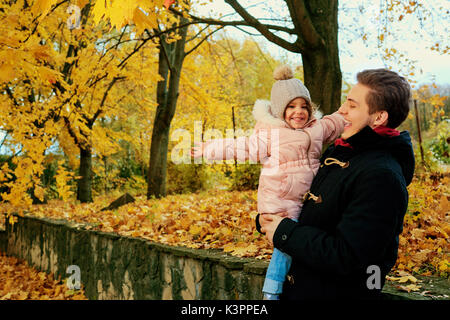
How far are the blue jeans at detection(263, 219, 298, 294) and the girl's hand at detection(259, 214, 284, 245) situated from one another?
0.60ft

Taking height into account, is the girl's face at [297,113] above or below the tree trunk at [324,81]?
below

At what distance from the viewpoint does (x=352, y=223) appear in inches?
54.2

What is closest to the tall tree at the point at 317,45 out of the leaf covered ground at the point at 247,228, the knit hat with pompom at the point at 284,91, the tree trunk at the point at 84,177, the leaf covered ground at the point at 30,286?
the leaf covered ground at the point at 247,228

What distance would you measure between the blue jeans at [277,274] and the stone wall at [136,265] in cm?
111

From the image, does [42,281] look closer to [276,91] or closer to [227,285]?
[227,285]

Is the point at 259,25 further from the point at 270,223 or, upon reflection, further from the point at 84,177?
the point at 84,177

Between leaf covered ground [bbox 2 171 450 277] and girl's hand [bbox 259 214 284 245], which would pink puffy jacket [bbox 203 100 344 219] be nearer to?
girl's hand [bbox 259 214 284 245]

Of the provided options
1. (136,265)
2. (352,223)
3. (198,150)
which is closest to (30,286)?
(136,265)

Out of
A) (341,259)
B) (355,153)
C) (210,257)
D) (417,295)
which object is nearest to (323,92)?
(210,257)

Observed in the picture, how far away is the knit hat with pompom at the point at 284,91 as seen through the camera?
2.12m

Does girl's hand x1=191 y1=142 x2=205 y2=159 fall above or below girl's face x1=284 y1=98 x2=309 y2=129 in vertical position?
below

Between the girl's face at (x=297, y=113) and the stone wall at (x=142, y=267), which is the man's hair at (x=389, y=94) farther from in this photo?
the stone wall at (x=142, y=267)

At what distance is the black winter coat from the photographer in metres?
1.37

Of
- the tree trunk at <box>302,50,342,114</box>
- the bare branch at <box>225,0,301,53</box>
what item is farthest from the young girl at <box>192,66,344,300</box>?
the bare branch at <box>225,0,301,53</box>
